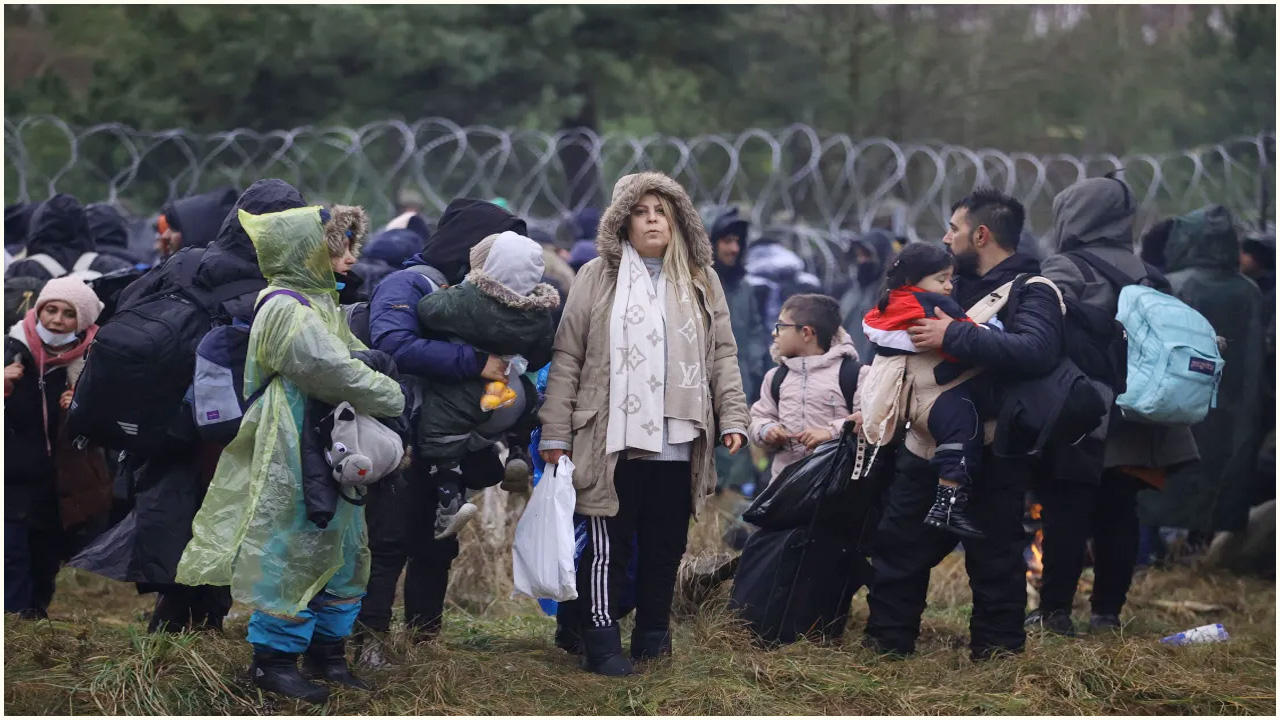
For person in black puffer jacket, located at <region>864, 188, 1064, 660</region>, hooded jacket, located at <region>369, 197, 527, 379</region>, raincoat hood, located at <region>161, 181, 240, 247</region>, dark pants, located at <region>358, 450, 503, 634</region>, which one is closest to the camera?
hooded jacket, located at <region>369, 197, 527, 379</region>

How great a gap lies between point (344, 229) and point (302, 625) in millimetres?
1118

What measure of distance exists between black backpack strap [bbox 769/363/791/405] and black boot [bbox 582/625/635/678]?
142cm

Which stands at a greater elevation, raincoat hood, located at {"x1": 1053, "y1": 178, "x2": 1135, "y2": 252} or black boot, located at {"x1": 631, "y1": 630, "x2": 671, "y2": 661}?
raincoat hood, located at {"x1": 1053, "y1": 178, "x2": 1135, "y2": 252}

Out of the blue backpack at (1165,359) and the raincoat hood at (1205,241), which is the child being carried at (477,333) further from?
the raincoat hood at (1205,241)

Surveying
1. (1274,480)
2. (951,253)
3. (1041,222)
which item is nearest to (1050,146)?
(1041,222)

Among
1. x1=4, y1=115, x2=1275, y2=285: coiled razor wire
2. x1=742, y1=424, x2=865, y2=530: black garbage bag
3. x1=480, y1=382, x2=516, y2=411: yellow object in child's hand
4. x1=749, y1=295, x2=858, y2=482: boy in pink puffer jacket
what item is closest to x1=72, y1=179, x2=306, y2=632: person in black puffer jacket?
x1=480, y1=382, x2=516, y2=411: yellow object in child's hand

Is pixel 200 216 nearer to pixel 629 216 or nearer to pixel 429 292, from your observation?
pixel 429 292

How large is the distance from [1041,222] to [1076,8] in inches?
147

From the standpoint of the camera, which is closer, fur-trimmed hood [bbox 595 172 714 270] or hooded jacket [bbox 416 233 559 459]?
hooded jacket [bbox 416 233 559 459]

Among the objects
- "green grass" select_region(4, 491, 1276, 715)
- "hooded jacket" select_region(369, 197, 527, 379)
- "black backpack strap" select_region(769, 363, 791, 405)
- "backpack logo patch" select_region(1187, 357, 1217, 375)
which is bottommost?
"green grass" select_region(4, 491, 1276, 715)

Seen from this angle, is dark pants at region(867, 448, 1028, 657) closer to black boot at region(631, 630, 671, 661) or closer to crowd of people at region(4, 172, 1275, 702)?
crowd of people at region(4, 172, 1275, 702)

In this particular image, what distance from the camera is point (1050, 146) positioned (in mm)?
23516

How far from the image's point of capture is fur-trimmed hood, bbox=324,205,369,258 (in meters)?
Answer: 4.03

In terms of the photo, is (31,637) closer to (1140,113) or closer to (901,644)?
(901,644)
